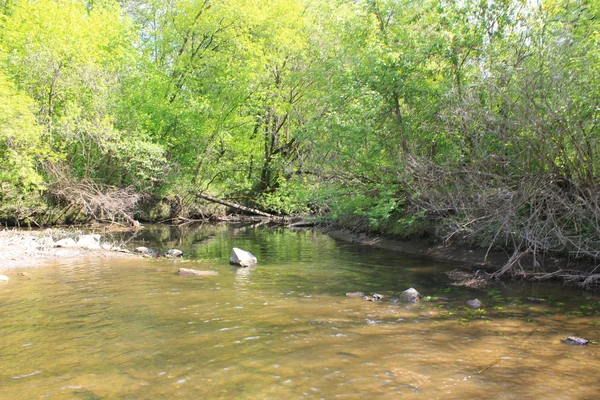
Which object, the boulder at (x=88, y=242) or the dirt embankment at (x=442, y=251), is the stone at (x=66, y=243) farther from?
the dirt embankment at (x=442, y=251)

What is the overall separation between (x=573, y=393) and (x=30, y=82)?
2321 cm

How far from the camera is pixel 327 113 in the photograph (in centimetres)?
1738

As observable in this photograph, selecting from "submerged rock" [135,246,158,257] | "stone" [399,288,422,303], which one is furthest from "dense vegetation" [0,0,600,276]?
"submerged rock" [135,246,158,257]

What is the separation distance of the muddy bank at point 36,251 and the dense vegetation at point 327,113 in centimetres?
405

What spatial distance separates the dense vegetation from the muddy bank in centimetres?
405

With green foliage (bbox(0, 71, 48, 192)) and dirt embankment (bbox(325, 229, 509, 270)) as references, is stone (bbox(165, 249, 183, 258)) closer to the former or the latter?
dirt embankment (bbox(325, 229, 509, 270))

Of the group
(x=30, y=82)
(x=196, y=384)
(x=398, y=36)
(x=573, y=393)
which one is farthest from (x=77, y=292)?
(x=30, y=82)

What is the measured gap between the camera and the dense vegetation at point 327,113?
10570 millimetres

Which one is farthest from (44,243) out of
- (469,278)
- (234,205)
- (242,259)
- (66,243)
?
(234,205)

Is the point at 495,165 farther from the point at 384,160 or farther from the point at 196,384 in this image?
the point at 196,384

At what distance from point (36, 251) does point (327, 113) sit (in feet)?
36.6

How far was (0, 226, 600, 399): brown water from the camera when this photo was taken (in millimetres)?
4879

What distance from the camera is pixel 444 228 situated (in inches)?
540

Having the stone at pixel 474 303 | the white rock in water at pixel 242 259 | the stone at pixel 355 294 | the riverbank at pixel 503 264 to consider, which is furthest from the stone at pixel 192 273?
the riverbank at pixel 503 264
